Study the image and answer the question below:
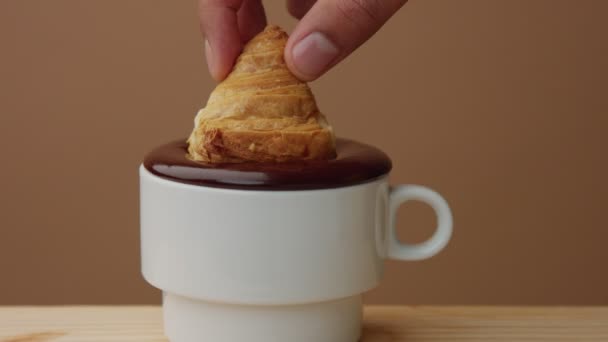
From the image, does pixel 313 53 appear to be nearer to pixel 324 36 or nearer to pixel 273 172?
pixel 324 36

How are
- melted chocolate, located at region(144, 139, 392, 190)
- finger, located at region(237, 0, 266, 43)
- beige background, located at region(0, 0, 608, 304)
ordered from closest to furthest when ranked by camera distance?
melted chocolate, located at region(144, 139, 392, 190) < finger, located at region(237, 0, 266, 43) < beige background, located at region(0, 0, 608, 304)

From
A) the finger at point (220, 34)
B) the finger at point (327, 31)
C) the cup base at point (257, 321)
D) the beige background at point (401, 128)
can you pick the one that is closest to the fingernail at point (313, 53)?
the finger at point (327, 31)

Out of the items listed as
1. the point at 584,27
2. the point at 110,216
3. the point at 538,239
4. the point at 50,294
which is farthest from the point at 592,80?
the point at 50,294

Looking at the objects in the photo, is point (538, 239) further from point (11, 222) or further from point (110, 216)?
point (11, 222)

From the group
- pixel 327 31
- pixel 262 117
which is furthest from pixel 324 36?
pixel 262 117

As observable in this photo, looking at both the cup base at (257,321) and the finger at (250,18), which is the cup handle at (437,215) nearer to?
the cup base at (257,321)

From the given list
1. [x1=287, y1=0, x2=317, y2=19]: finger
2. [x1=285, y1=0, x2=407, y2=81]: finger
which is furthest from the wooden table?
[x1=287, y1=0, x2=317, y2=19]: finger

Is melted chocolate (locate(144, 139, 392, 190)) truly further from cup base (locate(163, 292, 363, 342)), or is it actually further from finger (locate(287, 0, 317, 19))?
finger (locate(287, 0, 317, 19))
